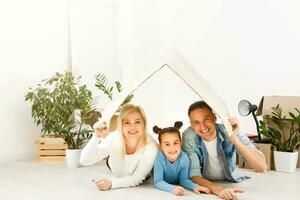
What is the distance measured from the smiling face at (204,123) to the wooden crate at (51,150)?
154 centimetres

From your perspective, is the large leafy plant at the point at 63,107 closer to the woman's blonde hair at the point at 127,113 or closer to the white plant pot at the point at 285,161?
the woman's blonde hair at the point at 127,113

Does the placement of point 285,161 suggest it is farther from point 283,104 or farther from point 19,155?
point 19,155

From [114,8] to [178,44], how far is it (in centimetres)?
88

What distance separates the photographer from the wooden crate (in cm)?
365

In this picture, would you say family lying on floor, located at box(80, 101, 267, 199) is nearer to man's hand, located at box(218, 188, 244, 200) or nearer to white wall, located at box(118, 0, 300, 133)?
man's hand, located at box(218, 188, 244, 200)

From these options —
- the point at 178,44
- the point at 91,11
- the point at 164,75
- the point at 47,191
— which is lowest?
the point at 47,191

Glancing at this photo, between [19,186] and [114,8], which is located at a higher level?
[114,8]

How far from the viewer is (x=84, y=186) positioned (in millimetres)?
2717

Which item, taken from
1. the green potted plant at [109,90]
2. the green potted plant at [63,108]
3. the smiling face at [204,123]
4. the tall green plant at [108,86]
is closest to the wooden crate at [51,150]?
the green potted plant at [63,108]

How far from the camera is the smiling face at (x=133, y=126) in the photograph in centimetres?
256

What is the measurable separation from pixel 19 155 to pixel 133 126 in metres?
1.76

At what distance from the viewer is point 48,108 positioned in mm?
3578

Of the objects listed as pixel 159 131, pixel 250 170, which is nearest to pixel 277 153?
pixel 250 170

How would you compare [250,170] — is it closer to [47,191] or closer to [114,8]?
[47,191]
